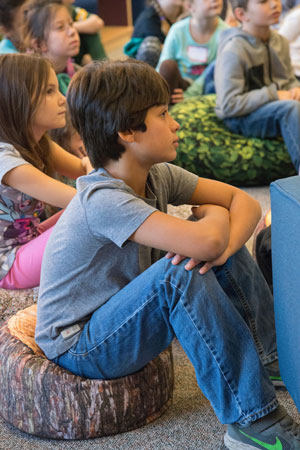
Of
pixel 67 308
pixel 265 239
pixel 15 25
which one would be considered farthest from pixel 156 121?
pixel 15 25

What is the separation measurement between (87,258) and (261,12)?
2.17 metres

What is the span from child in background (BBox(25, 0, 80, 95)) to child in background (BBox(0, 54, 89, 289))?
38.0 inches

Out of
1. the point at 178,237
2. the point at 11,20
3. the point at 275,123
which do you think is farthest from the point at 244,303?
the point at 11,20

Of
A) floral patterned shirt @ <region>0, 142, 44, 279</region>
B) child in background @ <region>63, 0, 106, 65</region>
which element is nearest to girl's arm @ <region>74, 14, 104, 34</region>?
child in background @ <region>63, 0, 106, 65</region>

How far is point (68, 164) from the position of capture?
206 cm

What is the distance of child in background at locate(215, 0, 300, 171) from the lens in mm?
3137

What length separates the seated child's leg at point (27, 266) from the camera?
183 cm

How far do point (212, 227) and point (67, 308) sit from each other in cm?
37

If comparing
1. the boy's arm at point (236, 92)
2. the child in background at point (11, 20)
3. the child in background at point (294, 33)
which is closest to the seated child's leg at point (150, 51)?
the child in background at point (294, 33)

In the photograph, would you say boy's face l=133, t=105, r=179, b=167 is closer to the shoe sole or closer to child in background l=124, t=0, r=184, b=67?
the shoe sole

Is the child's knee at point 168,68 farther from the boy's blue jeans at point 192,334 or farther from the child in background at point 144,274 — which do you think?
the boy's blue jeans at point 192,334

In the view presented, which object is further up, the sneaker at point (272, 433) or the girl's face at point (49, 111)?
the girl's face at point (49, 111)

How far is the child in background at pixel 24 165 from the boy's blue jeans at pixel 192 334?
0.48 meters

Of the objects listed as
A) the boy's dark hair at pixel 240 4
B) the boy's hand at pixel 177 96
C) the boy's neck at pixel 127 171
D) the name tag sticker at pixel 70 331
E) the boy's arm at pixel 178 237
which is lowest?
the boy's hand at pixel 177 96
